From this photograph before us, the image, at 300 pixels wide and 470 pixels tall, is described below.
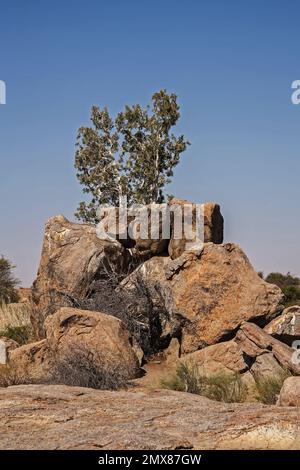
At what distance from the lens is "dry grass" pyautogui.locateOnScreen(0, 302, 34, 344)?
17.7m

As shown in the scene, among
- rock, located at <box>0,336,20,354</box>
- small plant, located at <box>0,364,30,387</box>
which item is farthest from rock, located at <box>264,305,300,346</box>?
rock, located at <box>0,336,20,354</box>

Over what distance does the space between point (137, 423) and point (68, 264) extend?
32.9 ft

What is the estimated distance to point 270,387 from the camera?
37.4 ft

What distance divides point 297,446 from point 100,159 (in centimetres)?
2926

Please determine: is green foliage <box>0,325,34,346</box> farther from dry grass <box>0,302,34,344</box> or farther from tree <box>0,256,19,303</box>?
tree <box>0,256,19,303</box>

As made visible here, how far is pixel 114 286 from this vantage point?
15.9 m

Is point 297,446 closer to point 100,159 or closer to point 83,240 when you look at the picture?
point 83,240

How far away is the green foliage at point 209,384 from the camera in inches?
449

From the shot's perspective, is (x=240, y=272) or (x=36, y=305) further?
(x=36, y=305)

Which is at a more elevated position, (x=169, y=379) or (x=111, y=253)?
(x=111, y=253)

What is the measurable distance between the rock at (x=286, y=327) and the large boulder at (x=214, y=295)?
0.17 m

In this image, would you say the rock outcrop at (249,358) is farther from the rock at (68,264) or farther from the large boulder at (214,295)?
the rock at (68,264)

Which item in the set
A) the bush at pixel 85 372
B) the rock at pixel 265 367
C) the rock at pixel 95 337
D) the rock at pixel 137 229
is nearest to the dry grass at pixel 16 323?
the rock at pixel 137 229
